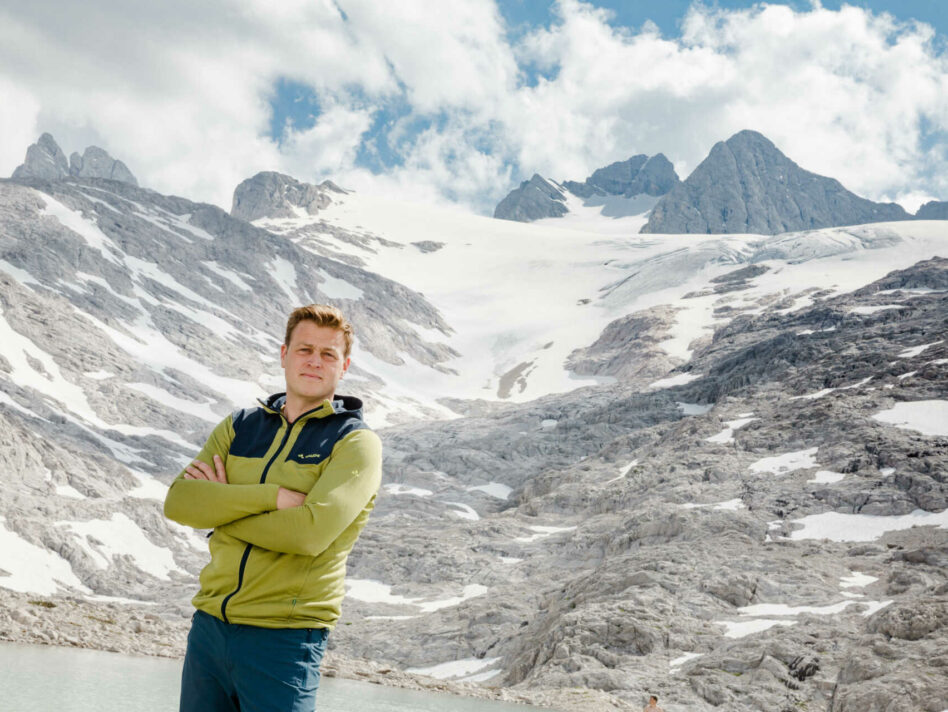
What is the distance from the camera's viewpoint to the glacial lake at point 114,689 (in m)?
18.6

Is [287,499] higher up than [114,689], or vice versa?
[287,499]

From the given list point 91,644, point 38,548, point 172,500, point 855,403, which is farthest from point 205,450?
point 855,403

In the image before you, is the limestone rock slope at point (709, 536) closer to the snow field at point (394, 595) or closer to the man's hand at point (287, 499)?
the snow field at point (394, 595)

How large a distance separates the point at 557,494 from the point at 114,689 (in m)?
68.9

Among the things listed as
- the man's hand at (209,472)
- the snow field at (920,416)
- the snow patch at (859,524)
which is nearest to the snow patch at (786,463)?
the snow field at (920,416)

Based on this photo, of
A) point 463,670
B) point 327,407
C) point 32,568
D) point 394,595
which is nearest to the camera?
point 327,407

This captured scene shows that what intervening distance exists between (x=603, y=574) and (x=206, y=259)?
469 feet

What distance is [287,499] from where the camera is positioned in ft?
15.0

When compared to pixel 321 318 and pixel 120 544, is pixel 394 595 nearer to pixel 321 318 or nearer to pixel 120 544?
pixel 120 544

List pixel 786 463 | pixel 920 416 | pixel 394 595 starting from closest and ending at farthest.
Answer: pixel 394 595 → pixel 920 416 → pixel 786 463

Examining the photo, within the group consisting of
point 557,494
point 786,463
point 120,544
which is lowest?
point 120,544

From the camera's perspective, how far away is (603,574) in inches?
2237

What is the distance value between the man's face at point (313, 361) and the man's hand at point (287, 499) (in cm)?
69

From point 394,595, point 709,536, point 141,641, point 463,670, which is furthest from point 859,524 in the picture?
point 141,641
